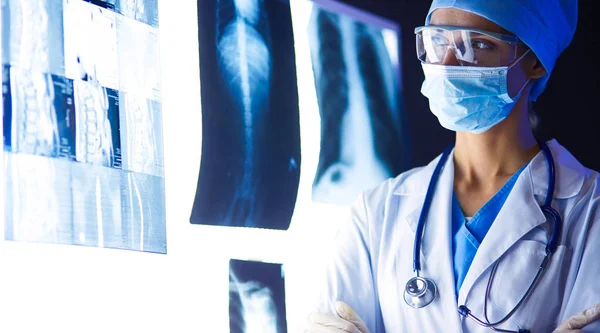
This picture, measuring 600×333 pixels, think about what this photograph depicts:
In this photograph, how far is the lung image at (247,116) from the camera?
1.52m

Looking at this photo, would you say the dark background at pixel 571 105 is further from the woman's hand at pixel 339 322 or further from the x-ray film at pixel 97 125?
the x-ray film at pixel 97 125

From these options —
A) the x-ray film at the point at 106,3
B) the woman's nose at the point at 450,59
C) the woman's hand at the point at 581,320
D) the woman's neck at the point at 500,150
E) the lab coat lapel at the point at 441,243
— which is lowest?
the woman's hand at the point at 581,320

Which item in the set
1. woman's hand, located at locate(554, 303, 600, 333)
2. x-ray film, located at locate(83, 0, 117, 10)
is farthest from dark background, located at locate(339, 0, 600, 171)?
x-ray film, located at locate(83, 0, 117, 10)

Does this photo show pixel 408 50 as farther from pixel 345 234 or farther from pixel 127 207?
pixel 127 207

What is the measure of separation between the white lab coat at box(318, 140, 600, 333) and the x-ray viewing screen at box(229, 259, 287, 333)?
0.51ft

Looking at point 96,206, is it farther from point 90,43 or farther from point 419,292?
point 419,292

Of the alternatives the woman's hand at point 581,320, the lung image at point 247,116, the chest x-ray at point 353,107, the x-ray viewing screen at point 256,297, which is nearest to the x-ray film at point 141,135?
the lung image at point 247,116

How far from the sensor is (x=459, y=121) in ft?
5.05

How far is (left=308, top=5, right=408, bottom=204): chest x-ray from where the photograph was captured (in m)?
1.84

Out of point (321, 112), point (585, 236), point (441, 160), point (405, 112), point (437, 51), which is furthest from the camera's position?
point (405, 112)

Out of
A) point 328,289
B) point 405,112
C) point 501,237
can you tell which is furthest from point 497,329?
point 405,112

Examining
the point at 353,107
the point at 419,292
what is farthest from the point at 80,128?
the point at 353,107

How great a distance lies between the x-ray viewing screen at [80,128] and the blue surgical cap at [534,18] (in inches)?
24.6

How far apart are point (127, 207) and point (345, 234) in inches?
18.6
